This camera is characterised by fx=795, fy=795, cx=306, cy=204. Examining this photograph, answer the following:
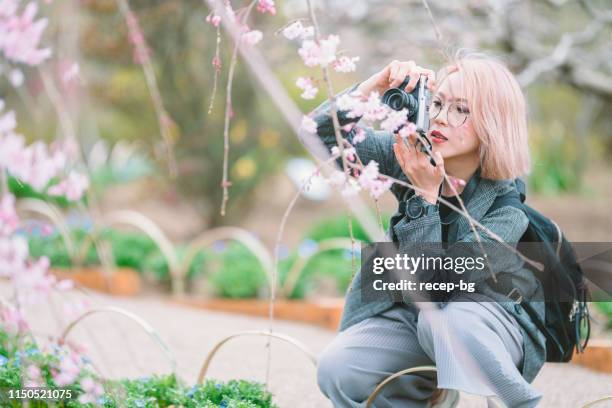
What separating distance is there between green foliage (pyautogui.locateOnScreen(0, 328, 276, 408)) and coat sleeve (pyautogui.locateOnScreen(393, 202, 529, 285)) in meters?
0.64

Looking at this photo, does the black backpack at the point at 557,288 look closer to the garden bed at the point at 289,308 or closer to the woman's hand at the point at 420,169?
the woman's hand at the point at 420,169

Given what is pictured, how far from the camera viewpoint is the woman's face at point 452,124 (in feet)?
7.55

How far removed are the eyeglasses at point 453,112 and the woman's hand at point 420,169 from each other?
0.53 feet

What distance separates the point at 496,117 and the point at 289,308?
2.93 meters

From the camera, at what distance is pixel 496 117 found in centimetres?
229

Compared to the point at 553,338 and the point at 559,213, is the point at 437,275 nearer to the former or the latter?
the point at 553,338

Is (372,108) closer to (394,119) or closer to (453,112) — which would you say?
(394,119)

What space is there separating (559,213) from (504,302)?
5593mm

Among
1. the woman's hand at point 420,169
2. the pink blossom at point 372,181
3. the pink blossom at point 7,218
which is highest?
the woman's hand at point 420,169

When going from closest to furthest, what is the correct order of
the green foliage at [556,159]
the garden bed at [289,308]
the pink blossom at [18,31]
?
the pink blossom at [18,31]
the garden bed at [289,308]
the green foliage at [556,159]

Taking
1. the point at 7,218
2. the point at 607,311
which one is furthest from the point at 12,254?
the point at 607,311

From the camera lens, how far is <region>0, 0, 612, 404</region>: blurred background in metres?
5.44

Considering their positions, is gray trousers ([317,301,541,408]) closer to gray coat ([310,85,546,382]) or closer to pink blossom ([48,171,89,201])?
gray coat ([310,85,546,382])

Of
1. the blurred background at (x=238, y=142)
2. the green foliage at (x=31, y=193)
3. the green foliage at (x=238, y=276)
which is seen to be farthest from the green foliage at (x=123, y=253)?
the green foliage at (x=31, y=193)
